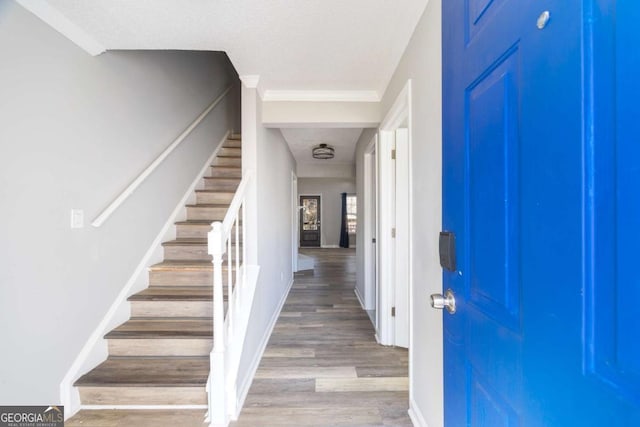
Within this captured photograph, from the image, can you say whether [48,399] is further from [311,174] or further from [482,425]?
[311,174]

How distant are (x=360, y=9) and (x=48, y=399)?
2.67 meters

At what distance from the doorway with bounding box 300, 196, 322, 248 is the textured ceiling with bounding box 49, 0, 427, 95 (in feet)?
26.0

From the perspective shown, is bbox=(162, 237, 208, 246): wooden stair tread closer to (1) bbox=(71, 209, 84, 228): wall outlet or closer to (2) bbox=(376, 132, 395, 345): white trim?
(1) bbox=(71, 209, 84, 228): wall outlet

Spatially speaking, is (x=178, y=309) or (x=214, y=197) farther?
(x=214, y=197)

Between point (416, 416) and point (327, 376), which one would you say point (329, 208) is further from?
point (416, 416)

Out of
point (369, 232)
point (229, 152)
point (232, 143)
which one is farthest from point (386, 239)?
point (232, 143)

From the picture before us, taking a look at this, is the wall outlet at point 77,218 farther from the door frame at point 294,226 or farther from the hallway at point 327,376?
the door frame at point 294,226

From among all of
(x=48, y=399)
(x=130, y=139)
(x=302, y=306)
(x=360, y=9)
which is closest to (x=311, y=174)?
(x=302, y=306)

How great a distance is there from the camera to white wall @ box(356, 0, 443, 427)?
4.31 ft

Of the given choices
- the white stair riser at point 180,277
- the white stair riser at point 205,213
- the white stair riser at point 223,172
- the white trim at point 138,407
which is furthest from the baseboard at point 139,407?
the white stair riser at point 223,172

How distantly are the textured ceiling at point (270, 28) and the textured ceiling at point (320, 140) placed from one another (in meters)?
1.67

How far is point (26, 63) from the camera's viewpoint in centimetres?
141

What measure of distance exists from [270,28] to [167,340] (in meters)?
2.08

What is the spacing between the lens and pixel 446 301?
91 cm
